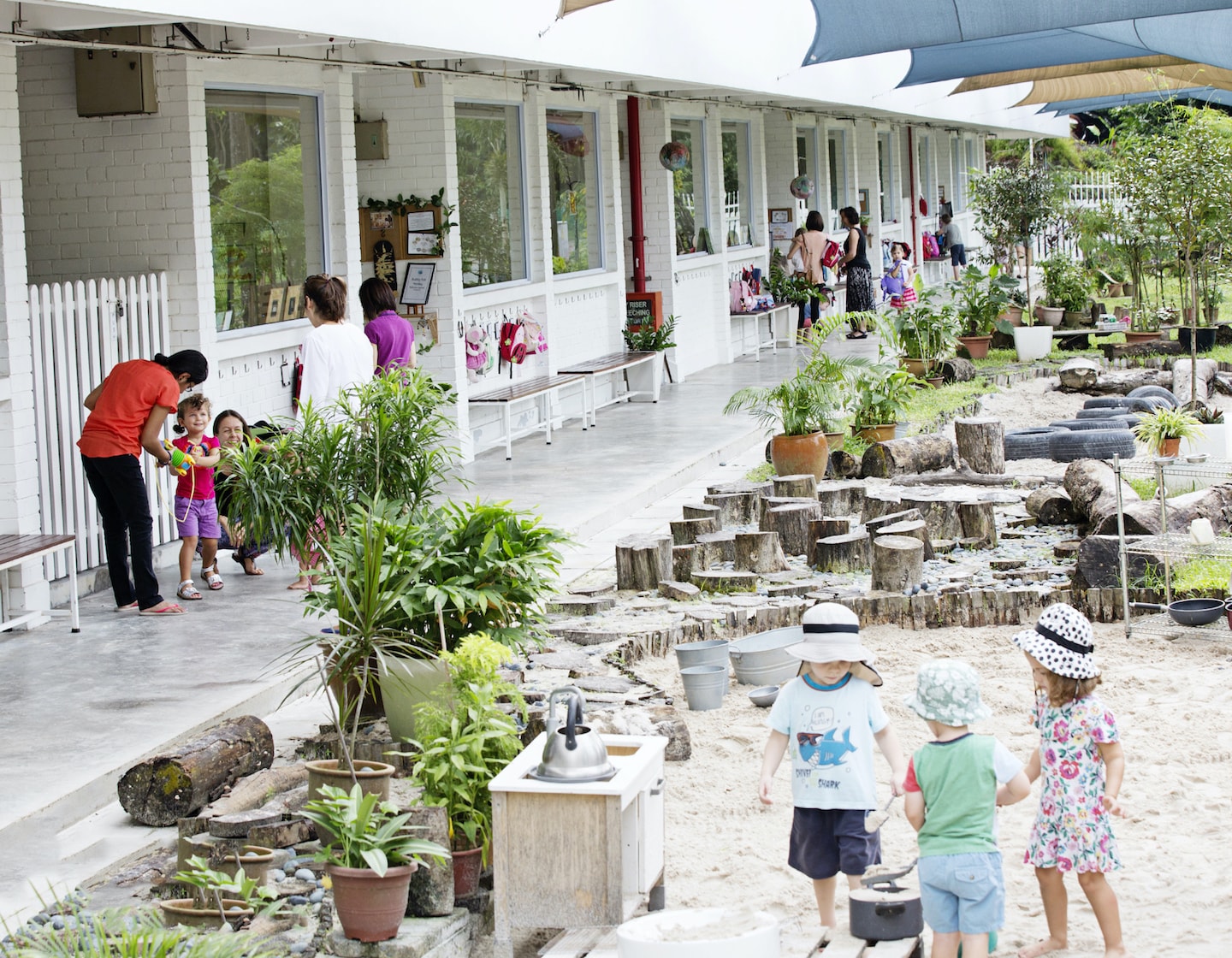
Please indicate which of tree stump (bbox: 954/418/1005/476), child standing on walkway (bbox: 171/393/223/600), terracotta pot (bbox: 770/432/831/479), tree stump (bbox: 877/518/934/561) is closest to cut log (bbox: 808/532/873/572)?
tree stump (bbox: 877/518/934/561)

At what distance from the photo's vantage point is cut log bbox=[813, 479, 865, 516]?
32.7 ft

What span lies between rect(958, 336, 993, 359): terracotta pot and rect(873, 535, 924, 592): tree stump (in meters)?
11.4

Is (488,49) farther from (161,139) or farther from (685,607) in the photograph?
(685,607)

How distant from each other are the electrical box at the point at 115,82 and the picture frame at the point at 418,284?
337 cm

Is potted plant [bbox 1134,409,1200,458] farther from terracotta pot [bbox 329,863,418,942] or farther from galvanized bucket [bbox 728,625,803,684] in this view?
terracotta pot [bbox 329,863,418,942]

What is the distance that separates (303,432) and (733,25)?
9181 mm

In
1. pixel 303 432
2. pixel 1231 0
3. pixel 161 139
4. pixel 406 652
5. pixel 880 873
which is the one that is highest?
pixel 1231 0

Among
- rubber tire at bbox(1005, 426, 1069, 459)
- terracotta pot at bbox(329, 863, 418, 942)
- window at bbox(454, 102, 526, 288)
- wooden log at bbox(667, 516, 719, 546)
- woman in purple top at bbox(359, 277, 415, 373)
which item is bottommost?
terracotta pot at bbox(329, 863, 418, 942)

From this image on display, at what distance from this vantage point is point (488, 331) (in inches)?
528

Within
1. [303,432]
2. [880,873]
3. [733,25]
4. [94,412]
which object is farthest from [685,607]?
[733,25]

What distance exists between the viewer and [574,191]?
51.0 feet

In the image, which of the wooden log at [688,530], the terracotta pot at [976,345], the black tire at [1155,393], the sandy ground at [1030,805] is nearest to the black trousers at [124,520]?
the sandy ground at [1030,805]

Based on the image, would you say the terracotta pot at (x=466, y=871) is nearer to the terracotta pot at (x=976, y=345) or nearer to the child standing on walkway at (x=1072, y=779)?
the child standing on walkway at (x=1072, y=779)

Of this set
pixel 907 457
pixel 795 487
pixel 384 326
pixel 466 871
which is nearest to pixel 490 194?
pixel 384 326
